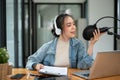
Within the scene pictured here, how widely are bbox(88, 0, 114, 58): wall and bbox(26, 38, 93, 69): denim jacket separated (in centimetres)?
363

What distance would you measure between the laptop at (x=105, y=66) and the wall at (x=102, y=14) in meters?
4.11

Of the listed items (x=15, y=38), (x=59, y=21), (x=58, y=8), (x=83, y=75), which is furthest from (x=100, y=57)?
(x=58, y=8)

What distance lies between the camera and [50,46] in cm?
215

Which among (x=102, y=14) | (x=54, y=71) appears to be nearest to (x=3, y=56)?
(x=54, y=71)

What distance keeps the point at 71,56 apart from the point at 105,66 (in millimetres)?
596

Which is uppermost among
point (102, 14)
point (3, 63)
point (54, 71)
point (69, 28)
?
point (102, 14)

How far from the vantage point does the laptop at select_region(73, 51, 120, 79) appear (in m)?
1.52

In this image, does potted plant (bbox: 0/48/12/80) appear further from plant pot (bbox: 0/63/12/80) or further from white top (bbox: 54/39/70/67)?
white top (bbox: 54/39/70/67)

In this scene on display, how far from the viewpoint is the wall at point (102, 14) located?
228 inches

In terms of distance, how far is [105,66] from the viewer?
1573 mm

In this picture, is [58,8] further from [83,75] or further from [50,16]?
[83,75]

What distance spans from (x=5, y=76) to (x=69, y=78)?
A: 0.45m

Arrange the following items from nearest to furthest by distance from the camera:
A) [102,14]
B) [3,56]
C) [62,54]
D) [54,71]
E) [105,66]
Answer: [3,56], [105,66], [54,71], [62,54], [102,14]

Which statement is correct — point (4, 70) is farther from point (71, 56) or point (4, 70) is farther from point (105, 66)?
point (71, 56)
